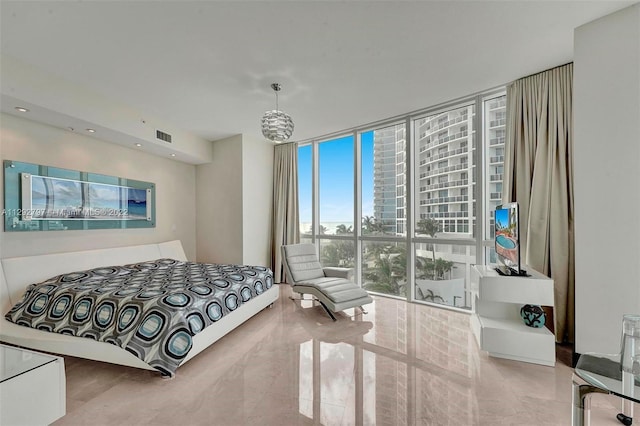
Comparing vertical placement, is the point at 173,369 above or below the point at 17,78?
below

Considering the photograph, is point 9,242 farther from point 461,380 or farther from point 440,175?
point 440,175

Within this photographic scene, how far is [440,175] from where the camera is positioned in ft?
13.9

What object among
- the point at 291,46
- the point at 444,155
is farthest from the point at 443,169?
the point at 291,46

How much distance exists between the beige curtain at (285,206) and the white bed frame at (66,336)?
1639 millimetres

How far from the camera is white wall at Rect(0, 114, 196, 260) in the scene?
3281 millimetres

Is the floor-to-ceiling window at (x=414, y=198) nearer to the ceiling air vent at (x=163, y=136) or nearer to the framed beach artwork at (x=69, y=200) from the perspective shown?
the ceiling air vent at (x=163, y=136)

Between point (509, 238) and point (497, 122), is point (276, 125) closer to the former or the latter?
point (509, 238)

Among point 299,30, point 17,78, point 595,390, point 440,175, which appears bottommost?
point 595,390

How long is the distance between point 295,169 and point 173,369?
415 centimetres

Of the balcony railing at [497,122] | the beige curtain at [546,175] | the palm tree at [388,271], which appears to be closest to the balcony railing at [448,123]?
the balcony railing at [497,122]

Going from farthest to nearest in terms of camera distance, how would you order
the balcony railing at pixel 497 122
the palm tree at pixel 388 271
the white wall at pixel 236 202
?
the white wall at pixel 236 202
the palm tree at pixel 388 271
the balcony railing at pixel 497 122

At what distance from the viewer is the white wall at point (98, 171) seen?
129 inches

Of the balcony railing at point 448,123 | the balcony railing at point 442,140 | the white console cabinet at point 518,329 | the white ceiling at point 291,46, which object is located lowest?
the white console cabinet at point 518,329

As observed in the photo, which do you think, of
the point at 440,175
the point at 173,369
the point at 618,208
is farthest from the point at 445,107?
the point at 173,369
